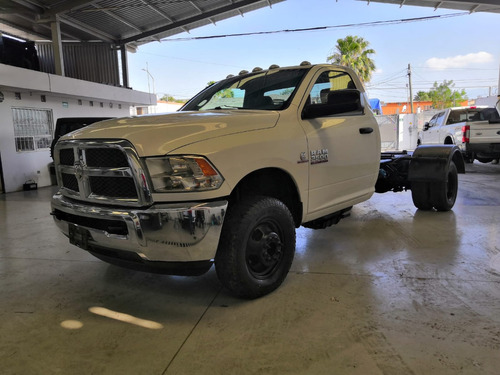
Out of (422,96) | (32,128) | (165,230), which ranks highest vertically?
(422,96)

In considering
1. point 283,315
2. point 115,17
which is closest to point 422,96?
point 115,17

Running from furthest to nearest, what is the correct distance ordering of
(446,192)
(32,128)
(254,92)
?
(32,128) → (446,192) → (254,92)

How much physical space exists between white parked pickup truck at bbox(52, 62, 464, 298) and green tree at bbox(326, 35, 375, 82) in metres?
25.7

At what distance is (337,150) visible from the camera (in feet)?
12.3

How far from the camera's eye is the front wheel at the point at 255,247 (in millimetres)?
2801

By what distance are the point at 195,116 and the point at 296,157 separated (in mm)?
930

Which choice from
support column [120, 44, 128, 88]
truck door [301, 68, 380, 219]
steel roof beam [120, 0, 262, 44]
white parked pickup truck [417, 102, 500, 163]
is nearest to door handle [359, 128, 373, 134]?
truck door [301, 68, 380, 219]

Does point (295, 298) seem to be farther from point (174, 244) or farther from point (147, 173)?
point (147, 173)

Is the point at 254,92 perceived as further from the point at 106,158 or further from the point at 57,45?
the point at 57,45

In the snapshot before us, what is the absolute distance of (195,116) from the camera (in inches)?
122

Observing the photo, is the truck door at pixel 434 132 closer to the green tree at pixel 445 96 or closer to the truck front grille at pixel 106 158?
the truck front grille at pixel 106 158

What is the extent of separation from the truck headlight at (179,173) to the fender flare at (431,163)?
4416 mm

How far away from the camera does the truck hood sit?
2.57 meters

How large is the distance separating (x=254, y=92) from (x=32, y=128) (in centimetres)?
1050
